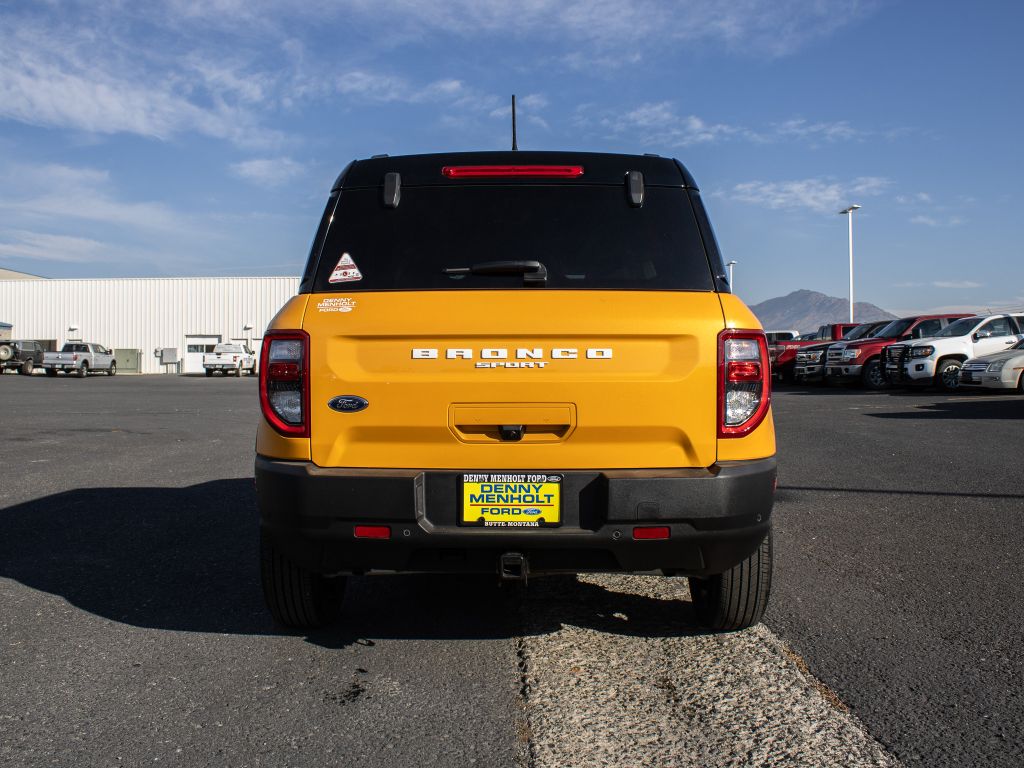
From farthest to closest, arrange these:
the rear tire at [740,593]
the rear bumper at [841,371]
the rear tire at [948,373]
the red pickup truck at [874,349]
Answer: the rear bumper at [841,371] < the red pickup truck at [874,349] < the rear tire at [948,373] < the rear tire at [740,593]

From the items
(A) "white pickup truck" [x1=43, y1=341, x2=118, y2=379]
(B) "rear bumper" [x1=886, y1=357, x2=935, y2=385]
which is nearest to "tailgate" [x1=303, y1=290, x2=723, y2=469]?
(B) "rear bumper" [x1=886, y1=357, x2=935, y2=385]

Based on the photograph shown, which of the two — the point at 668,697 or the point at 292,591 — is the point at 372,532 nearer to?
the point at 292,591

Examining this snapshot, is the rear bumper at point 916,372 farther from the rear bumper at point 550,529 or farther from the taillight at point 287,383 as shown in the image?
the taillight at point 287,383

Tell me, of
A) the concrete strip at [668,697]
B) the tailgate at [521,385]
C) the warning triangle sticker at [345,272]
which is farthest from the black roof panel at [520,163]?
the concrete strip at [668,697]

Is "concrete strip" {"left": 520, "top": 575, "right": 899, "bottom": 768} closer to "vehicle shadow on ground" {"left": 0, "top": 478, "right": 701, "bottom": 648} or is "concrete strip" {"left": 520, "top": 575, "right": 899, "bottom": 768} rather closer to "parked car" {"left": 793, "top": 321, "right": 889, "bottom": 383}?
"vehicle shadow on ground" {"left": 0, "top": 478, "right": 701, "bottom": 648}

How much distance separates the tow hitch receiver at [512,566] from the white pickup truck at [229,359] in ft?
152

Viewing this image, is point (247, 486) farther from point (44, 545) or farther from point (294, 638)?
point (294, 638)

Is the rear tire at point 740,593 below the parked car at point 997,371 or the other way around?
below

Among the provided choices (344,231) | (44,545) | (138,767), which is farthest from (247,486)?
(138,767)

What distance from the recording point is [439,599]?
A: 14.2ft

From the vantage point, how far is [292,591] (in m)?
3.60

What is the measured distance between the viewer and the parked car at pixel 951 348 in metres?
20.8

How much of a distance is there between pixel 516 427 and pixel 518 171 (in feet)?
3.67

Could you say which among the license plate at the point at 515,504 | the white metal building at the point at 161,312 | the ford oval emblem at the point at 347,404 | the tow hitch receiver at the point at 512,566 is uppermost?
the white metal building at the point at 161,312
